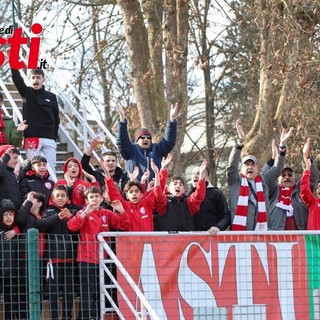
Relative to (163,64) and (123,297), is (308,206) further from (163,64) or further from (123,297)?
(163,64)

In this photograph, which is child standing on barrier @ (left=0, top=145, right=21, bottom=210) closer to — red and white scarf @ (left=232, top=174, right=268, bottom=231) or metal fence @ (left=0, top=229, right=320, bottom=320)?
metal fence @ (left=0, top=229, right=320, bottom=320)

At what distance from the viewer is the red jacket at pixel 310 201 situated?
14602mm

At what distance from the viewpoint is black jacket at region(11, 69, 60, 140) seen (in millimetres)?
15625

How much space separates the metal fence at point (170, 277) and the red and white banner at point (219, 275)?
1cm

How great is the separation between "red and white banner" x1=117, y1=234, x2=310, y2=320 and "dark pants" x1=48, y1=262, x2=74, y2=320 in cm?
58

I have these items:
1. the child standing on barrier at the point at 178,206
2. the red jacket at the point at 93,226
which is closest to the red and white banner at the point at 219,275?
the red jacket at the point at 93,226

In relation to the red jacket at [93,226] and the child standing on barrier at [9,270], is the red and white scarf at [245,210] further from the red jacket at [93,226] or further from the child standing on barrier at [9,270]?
the child standing on barrier at [9,270]

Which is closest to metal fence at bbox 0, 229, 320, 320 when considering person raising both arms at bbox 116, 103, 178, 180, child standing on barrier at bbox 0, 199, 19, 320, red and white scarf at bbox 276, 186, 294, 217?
child standing on barrier at bbox 0, 199, 19, 320

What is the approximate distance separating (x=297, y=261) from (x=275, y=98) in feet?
21.1

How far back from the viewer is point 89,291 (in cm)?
1231

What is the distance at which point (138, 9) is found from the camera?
19.6m

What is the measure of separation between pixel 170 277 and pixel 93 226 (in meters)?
1.04

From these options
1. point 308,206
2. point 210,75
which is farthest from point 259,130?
point 210,75

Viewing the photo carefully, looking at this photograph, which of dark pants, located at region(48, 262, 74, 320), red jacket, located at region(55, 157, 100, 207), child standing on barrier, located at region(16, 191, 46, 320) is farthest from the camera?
red jacket, located at region(55, 157, 100, 207)
